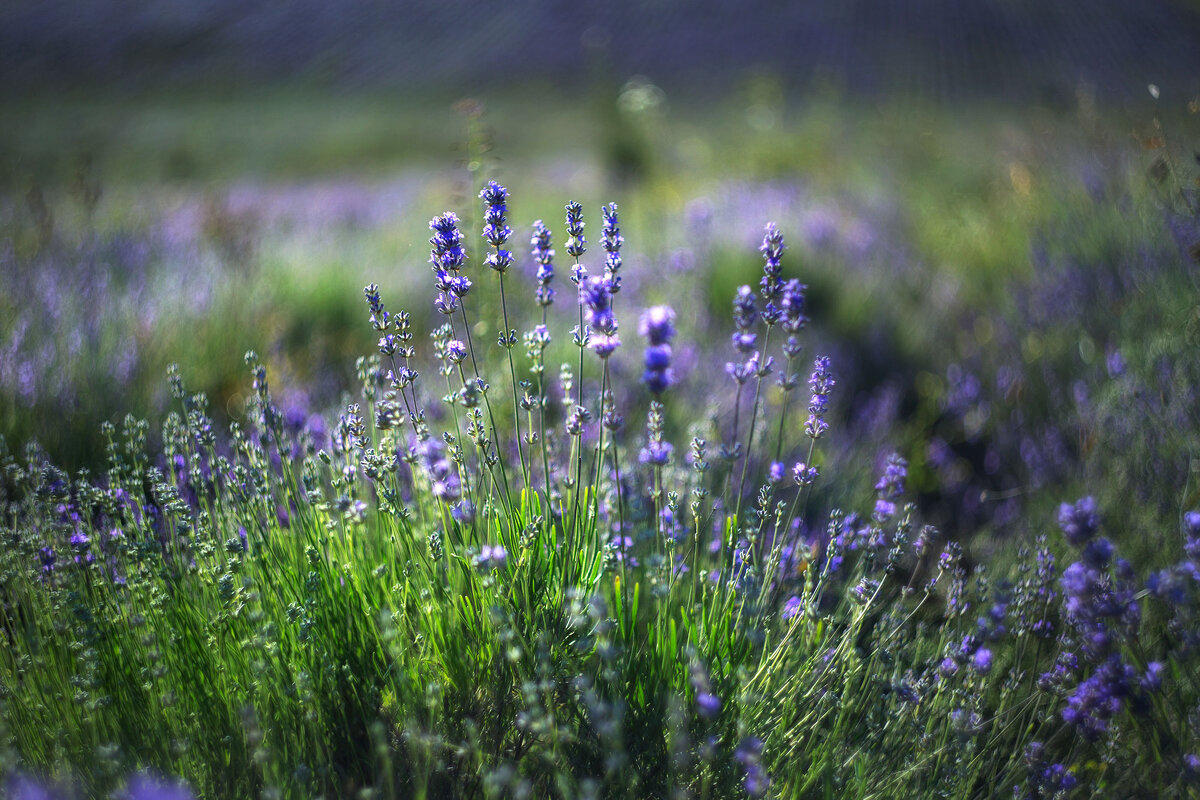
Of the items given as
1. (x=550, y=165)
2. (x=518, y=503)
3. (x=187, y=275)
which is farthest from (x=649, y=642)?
(x=550, y=165)

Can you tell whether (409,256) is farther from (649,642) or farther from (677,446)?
(649,642)

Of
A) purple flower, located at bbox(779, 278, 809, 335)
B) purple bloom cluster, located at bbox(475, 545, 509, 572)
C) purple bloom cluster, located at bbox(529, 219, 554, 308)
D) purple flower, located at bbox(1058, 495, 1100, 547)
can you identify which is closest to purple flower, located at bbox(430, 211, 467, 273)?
purple bloom cluster, located at bbox(529, 219, 554, 308)

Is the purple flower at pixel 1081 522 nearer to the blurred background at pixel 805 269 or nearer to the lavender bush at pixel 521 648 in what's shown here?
the lavender bush at pixel 521 648

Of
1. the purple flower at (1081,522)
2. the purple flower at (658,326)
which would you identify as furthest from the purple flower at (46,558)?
the purple flower at (1081,522)

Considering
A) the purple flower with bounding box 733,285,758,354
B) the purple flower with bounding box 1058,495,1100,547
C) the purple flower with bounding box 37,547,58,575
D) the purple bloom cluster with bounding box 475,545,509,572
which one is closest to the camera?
the purple flower with bounding box 1058,495,1100,547

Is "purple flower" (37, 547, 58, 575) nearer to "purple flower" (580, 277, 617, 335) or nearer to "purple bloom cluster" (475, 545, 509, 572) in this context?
"purple bloom cluster" (475, 545, 509, 572)

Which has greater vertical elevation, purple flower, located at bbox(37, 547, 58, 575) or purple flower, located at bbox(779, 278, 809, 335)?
purple flower, located at bbox(779, 278, 809, 335)
